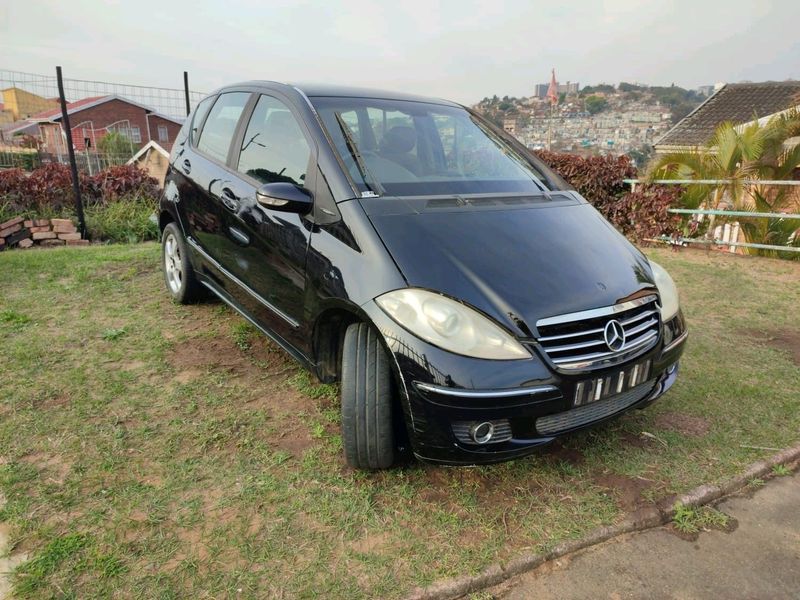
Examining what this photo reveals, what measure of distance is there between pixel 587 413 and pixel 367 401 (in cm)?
87

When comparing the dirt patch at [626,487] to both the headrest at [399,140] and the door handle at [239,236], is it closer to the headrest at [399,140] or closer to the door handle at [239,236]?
the headrest at [399,140]

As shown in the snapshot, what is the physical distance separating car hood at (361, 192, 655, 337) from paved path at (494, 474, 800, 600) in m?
0.87

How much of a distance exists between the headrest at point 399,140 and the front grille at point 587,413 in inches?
62.7

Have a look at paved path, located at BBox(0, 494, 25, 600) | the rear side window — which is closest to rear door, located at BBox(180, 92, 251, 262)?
the rear side window

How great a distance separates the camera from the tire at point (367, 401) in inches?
86.2

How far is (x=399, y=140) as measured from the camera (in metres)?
3.04

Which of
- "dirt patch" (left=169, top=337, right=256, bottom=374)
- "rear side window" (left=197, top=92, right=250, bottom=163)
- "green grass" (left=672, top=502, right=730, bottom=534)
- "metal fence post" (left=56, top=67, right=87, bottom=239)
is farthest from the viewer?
"metal fence post" (left=56, top=67, right=87, bottom=239)

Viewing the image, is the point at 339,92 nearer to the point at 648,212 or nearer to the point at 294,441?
the point at 294,441

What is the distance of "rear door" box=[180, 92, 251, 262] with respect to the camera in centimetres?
341

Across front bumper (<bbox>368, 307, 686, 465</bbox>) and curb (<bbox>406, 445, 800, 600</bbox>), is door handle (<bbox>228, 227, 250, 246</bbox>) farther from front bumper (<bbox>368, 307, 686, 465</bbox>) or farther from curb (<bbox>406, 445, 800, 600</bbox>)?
curb (<bbox>406, 445, 800, 600</bbox>)

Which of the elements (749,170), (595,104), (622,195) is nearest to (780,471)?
(749,170)

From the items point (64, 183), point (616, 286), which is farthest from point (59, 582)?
point (64, 183)

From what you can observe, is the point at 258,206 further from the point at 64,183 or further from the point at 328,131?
the point at 64,183

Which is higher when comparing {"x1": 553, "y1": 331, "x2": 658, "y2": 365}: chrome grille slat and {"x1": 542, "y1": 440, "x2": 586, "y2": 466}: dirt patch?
{"x1": 553, "y1": 331, "x2": 658, "y2": 365}: chrome grille slat
